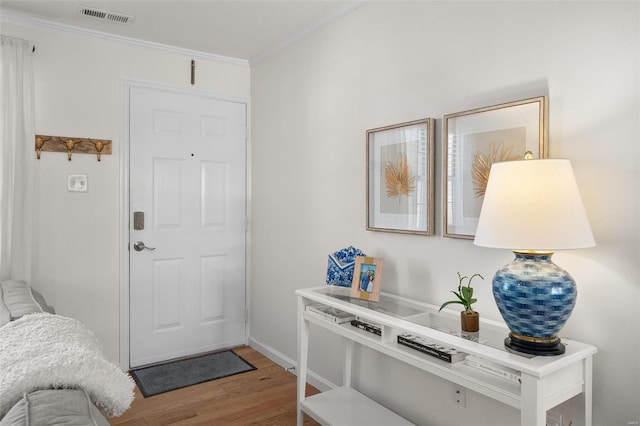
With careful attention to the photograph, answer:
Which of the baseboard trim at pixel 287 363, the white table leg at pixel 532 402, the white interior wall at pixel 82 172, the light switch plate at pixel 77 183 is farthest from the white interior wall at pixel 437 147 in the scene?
the light switch plate at pixel 77 183

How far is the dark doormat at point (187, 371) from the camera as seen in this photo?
3.01m

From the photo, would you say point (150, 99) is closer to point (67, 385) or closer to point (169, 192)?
point (169, 192)

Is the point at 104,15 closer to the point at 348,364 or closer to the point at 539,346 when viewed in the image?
the point at 348,364

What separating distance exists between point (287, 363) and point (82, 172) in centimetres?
201

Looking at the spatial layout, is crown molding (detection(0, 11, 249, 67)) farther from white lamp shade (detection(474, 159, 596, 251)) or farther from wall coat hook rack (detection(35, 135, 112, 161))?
white lamp shade (detection(474, 159, 596, 251))

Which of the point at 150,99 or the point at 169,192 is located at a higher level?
the point at 150,99

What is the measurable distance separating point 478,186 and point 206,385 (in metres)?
2.25

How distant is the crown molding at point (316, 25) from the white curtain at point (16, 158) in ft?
5.24

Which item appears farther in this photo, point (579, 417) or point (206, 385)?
point (206, 385)

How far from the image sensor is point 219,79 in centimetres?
363

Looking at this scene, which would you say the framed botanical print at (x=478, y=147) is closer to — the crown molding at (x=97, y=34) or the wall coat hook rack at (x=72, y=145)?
the crown molding at (x=97, y=34)

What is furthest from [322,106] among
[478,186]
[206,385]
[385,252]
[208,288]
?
[206,385]

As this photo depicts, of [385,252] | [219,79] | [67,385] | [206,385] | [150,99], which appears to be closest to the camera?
[67,385]

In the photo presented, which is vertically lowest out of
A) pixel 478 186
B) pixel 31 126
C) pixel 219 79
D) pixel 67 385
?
pixel 67 385
